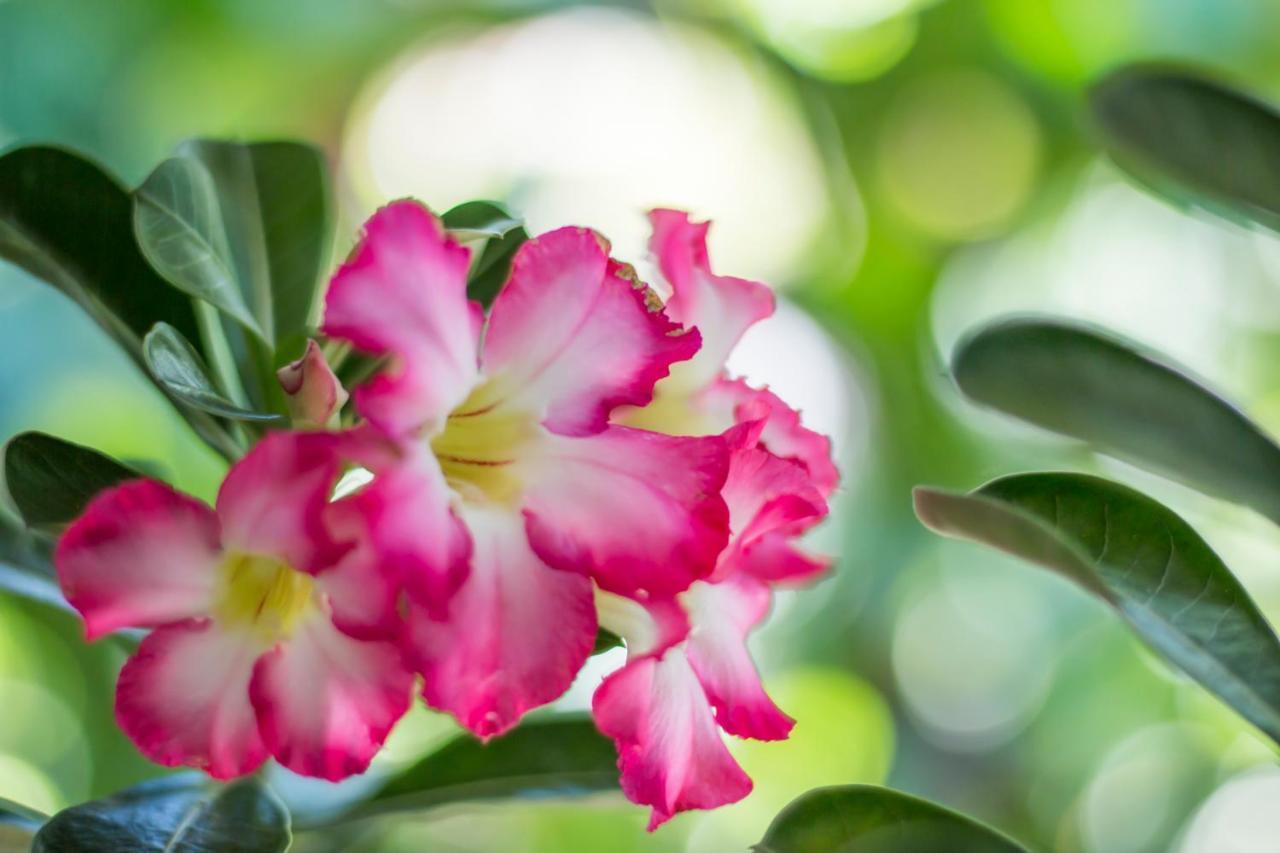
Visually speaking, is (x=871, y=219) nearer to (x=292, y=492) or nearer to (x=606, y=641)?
(x=606, y=641)

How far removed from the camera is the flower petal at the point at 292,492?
39 centimetres

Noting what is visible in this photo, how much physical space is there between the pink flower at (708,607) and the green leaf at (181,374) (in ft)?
0.47

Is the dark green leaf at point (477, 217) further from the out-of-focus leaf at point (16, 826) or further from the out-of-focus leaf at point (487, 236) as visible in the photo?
the out-of-focus leaf at point (16, 826)

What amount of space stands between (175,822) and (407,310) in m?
0.26

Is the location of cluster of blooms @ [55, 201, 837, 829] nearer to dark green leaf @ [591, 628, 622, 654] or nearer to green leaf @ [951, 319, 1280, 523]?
dark green leaf @ [591, 628, 622, 654]

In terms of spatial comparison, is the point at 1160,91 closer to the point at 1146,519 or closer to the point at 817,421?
the point at 1146,519

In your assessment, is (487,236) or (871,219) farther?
(871,219)

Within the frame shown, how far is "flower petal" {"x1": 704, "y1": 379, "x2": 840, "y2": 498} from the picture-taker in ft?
1.67

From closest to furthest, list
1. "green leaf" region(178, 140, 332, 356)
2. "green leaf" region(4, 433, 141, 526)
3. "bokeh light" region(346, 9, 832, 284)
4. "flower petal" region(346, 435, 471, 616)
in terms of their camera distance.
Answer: "flower petal" region(346, 435, 471, 616), "green leaf" region(4, 433, 141, 526), "green leaf" region(178, 140, 332, 356), "bokeh light" region(346, 9, 832, 284)

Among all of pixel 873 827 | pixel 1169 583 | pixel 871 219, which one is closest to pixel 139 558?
pixel 873 827

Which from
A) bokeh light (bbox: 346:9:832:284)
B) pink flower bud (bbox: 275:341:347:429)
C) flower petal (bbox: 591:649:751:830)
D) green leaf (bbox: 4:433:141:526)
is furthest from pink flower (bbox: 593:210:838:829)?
bokeh light (bbox: 346:9:832:284)

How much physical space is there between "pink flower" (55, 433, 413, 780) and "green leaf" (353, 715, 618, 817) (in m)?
0.26

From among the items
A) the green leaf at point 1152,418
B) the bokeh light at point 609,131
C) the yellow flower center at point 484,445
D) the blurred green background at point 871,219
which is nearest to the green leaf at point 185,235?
the yellow flower center at point 484,445

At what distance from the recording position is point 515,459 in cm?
44
